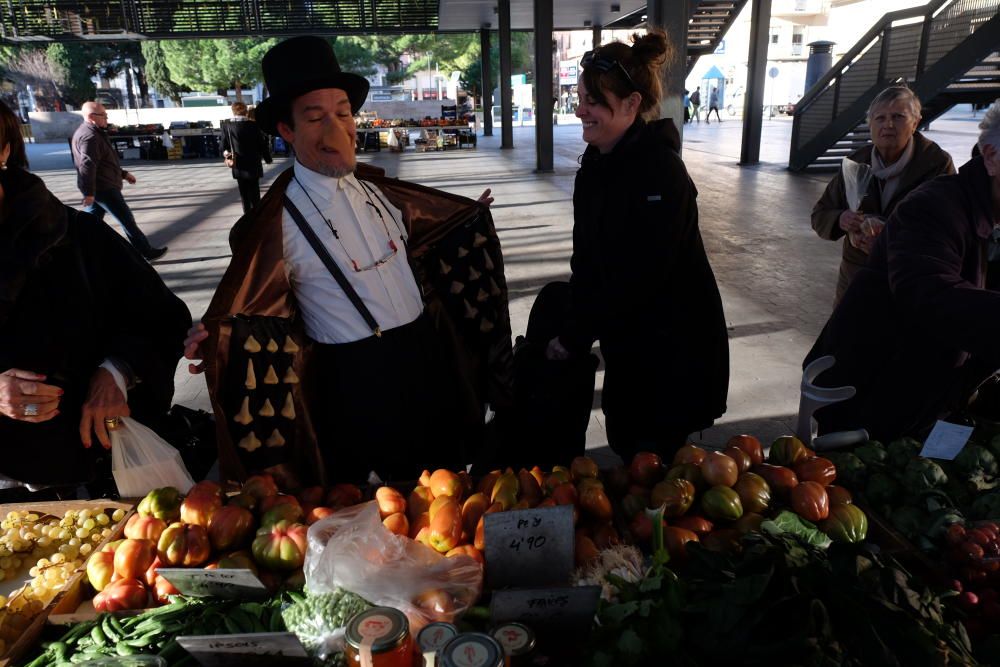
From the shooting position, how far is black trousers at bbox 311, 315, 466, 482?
7.06 feet

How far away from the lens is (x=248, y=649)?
1242 mm

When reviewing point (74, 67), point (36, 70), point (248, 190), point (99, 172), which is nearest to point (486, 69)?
point (248, 190)

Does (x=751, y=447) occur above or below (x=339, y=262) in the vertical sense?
below

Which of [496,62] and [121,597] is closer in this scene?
[121,597]

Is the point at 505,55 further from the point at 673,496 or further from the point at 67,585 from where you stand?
the point at 67,585

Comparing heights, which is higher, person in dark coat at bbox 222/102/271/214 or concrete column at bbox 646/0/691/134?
concrete column at bbox 646/0/691/134

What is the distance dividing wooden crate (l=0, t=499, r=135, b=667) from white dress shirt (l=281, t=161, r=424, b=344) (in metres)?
0.74

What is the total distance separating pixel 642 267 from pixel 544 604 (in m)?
1.17

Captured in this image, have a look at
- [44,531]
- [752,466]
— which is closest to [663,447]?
[752,466]

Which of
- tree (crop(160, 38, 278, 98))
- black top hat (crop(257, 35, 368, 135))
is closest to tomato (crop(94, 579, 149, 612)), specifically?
black top hat (crop(257, 35, 368, 135))

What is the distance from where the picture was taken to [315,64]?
1958 millimetres

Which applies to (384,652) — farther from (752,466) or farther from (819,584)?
(752,466)

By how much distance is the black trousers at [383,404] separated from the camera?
84.7 inches

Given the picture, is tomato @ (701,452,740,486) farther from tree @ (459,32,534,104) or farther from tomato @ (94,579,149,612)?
tree @ (459,32,534,104)
